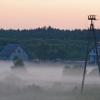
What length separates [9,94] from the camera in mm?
32656

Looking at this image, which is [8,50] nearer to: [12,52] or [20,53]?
[12,52]

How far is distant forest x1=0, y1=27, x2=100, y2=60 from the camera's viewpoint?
68125 mm

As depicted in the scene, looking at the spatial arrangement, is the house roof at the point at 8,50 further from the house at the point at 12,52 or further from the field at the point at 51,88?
the field at the point at 51,88

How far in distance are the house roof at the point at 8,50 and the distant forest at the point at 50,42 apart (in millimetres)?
1469

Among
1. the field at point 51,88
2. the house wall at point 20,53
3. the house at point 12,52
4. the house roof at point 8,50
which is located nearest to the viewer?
the field at point 51,88

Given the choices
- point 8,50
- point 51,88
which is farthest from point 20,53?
point 51,88

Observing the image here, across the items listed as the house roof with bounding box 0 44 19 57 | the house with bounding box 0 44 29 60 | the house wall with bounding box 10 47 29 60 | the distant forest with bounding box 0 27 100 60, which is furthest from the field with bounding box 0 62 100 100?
the house roof with bounding box 0 44 19 57

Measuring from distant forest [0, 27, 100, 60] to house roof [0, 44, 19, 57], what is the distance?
57.8 inches

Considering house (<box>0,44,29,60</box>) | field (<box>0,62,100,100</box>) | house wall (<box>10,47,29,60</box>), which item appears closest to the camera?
field (<box>0,62,100,100</box>)

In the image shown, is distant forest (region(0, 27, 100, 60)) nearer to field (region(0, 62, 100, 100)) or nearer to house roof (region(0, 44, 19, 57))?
house roof (region(0, 44, 19, 57))

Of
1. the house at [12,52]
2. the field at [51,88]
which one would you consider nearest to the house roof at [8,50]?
the house at [12,52]

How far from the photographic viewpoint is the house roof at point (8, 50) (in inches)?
2645

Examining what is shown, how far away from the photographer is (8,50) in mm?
68312

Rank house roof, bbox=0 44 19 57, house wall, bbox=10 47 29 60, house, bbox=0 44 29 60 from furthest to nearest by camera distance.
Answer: house roof, bbox=0 44 19 57 < house, bbox=0 44 29 60 < house wall, bbox=10 47 29 60
